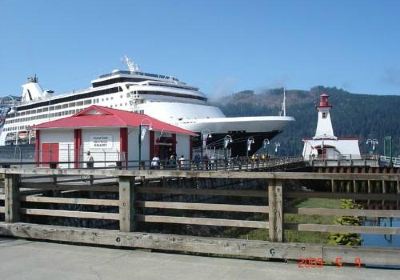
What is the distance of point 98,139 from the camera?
3144cm

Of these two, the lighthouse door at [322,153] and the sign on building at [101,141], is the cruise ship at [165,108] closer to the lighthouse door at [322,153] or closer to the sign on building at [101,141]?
the lighthouse door at [322,153]

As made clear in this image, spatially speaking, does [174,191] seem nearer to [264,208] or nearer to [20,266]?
[264,208]

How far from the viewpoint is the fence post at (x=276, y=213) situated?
7.18m

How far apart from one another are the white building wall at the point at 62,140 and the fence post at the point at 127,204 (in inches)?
943

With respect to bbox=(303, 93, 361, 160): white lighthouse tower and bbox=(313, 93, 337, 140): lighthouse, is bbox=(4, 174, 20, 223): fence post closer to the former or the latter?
bbox=(303, 93, 361, 160): white lighthouse tower

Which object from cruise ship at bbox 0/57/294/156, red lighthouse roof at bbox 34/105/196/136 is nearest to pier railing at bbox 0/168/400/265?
red lighthouse roof at bbox 34/105/196/136

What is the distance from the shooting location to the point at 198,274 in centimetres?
630

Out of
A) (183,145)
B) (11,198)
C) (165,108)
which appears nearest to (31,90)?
(165,108)

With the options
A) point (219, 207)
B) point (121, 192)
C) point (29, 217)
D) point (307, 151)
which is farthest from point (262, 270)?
point (307, 151)

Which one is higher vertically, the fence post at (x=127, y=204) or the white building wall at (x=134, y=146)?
the white building wall at (x=134, y=146)

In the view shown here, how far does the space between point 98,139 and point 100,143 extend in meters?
0.28

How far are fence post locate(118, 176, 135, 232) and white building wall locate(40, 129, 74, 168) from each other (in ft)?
78.6

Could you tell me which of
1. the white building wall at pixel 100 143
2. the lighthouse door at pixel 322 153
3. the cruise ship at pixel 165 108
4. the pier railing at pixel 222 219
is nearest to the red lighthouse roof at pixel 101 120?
the white building wall at pixel 100 143

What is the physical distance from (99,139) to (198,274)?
25970mm
